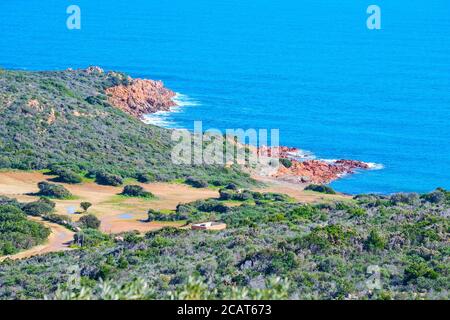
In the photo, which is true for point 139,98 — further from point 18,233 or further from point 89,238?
point 18,233

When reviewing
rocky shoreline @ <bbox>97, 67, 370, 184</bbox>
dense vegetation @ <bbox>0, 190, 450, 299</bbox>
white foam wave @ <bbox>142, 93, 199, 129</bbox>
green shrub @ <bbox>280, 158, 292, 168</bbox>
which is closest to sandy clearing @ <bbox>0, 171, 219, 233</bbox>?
dense vegetation @ <bbox>0, 190, 450, 299</bbox>

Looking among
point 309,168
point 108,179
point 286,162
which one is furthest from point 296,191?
point 108,179

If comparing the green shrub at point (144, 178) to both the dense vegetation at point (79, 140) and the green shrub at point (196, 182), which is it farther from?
the green shrub at point (196, 182)

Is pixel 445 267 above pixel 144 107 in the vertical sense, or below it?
below

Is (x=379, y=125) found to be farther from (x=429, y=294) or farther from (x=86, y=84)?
(x=429, y=294)

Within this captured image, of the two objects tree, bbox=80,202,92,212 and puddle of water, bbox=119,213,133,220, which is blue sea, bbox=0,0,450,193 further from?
tree, bbox=80,202,92,212

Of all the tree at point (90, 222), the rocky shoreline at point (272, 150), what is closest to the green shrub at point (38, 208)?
the tree at point (90, 222)
